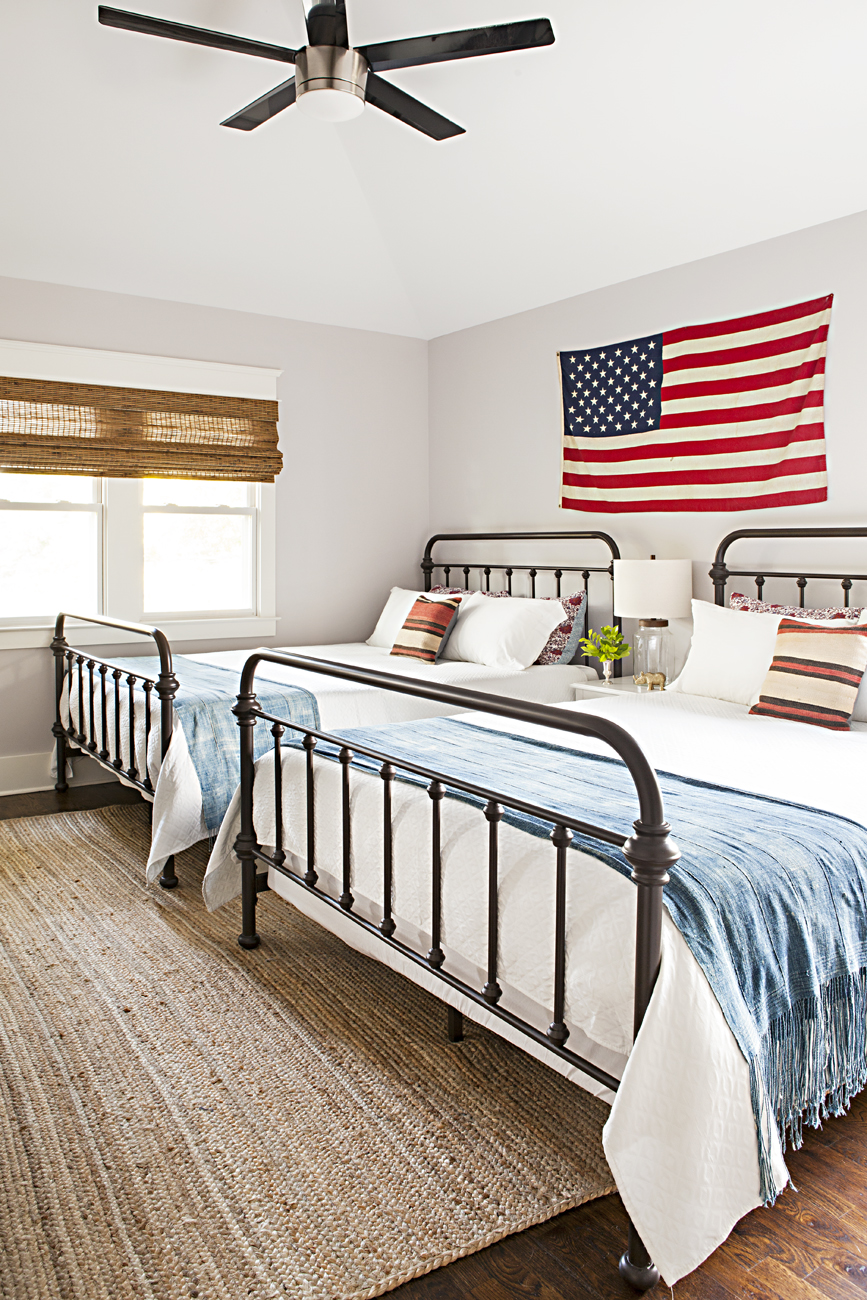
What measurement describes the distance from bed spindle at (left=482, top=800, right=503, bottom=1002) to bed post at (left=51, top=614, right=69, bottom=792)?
120 inches

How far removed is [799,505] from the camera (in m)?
3.54

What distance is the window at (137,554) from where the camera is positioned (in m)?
4.37

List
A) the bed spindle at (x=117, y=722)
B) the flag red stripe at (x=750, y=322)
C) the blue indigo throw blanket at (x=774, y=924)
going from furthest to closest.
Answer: the bed spindle at (x=117, y=722), the flag red stripe at (x=750, y=322), the blue indigo throw blanket at (x=774, y=924)

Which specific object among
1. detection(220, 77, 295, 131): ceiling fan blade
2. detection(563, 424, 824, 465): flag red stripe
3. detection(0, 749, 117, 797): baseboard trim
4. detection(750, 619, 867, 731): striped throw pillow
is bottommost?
detection(0, 749, 117, 797): baseboard trim

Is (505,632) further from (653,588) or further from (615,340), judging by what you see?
(615,340)

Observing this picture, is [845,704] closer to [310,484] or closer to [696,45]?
[696,45]

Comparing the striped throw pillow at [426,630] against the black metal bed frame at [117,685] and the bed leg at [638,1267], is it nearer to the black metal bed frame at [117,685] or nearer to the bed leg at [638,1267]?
the black metal bed frame at [117,685]

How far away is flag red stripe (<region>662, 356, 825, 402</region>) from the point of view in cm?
346

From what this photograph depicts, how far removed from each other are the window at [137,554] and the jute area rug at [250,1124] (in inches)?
80.1

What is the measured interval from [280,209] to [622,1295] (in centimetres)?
426

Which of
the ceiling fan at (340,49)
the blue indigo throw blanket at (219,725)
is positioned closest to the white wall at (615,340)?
the ceiling fan at (340,49)

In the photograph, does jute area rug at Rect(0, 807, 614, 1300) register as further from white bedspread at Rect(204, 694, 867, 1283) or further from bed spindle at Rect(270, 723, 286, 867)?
bed spindle at Rect(270, 723, 286, 867)

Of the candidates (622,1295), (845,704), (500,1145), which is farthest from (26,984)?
(845,704)

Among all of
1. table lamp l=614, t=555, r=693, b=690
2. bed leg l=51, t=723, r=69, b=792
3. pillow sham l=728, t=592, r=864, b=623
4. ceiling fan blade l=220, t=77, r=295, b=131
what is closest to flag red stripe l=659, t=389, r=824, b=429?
table lamp l=614, t=555, r=693, b=690
